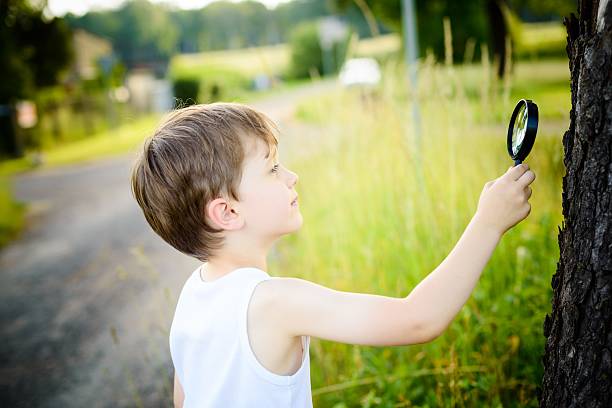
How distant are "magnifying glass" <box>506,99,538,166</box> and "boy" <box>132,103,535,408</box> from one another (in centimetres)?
6

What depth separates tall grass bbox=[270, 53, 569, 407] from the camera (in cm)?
227

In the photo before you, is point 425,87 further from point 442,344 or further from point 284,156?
point 284,156

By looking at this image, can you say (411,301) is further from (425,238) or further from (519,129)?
(425,238)

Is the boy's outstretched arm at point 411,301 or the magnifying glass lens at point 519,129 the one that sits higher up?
the magnifying glass lens at point 519,129

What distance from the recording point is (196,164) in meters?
1.42

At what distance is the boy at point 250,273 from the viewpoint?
1.26m

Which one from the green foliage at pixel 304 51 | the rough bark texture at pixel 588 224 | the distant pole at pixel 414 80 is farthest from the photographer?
the green foliage at pixel 304 51

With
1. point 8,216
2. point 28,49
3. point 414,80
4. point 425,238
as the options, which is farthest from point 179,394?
point 28,49

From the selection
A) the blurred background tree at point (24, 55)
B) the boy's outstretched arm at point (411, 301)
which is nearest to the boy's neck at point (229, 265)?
the boy's outstretched arm at point (411, 301)

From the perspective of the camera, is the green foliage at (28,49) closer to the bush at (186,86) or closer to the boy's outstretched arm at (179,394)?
the bush at (186,86)

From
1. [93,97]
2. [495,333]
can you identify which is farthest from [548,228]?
[93,97]

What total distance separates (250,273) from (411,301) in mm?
389

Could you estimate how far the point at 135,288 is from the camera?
4867 millimetres

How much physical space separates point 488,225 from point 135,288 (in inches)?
162
